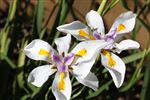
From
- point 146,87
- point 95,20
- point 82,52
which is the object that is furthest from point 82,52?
point 146,87

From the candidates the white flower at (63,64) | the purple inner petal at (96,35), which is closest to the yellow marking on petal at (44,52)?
the white flower at (63,64)

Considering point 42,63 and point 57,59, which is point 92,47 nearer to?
point 57,59

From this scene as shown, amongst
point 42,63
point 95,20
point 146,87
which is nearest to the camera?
point 95,20

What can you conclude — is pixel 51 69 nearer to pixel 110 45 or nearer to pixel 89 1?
pixel 110 45

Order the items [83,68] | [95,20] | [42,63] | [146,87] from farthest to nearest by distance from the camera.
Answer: [42,63] < [146,87] < [95,20] < [83,68]

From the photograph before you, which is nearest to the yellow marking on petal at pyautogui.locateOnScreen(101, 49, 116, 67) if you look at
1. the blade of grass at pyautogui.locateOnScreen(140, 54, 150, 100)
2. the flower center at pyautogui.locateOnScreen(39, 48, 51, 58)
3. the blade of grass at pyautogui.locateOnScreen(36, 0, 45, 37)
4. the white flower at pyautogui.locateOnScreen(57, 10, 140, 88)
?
the white flower at pyautogui.locateOnScreen(57, 10, 140, 88)

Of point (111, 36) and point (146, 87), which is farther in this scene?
point (146, 87)

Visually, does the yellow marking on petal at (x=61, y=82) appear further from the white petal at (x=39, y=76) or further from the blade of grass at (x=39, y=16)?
the blade of grass at (x=39, y=16)

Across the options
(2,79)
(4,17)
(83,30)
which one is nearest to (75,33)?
(83,30)
